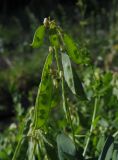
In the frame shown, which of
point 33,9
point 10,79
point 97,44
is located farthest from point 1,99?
point 33,9

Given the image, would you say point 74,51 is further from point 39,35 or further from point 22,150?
point 22,150

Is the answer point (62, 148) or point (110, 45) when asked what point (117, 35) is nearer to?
point (110, 45)

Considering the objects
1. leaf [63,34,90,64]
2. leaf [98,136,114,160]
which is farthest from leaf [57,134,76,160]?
leaf [63,34,90,64]

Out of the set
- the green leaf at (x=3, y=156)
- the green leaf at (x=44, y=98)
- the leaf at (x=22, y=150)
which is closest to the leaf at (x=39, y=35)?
the green leaf at (x=44, y=98)

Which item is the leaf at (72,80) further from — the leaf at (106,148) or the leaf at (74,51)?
the leaf at (106,148)

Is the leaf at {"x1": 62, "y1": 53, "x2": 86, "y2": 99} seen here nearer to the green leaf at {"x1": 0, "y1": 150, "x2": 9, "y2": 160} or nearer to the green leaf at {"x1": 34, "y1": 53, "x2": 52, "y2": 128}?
the green leaf at {"x1": 34, "y1": 53, "x2": 52, "y2": 128}

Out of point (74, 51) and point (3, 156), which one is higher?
point (74, 51)

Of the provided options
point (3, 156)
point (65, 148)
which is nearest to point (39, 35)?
point (65, 148)
